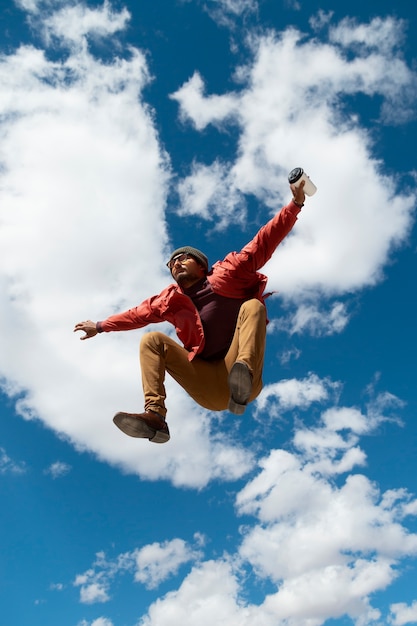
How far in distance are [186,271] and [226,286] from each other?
0.58 meters

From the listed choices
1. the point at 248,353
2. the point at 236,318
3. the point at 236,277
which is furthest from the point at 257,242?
the point at 248,353

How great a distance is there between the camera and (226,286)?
6695mm

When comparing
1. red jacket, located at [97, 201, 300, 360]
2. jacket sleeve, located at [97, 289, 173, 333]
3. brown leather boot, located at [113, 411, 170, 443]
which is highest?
jacket sleeve, located at [97, 289, 173, 333]

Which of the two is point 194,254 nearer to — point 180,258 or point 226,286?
point 180,258

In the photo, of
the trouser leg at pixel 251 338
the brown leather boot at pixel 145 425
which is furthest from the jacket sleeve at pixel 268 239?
the brown leather boot at pixel 145 425

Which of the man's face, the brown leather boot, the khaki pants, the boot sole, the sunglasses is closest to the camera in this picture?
the boot sole

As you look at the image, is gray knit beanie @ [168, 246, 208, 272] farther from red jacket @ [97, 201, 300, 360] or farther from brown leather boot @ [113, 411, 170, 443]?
brown leather boot @ [113, 411, 170, 443]

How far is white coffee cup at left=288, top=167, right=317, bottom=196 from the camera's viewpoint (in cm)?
611

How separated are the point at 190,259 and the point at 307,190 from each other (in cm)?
172

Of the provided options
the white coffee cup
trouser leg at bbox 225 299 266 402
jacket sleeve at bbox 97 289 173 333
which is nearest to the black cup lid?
the white coffee cup

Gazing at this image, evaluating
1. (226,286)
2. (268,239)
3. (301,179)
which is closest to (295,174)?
(301,179)

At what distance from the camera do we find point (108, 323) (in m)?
7.52

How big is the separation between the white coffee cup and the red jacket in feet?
0.75

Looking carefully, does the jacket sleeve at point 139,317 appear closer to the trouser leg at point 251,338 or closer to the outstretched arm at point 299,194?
the trouser leg at point 251,338
